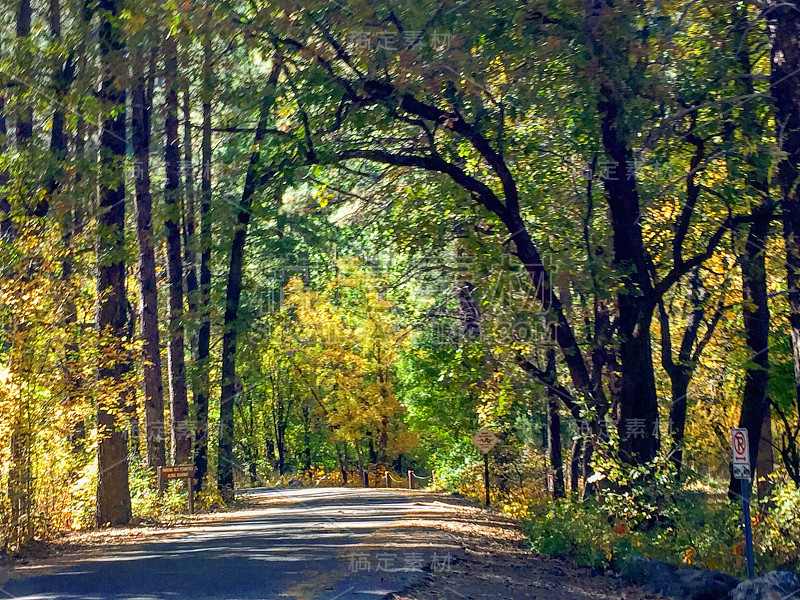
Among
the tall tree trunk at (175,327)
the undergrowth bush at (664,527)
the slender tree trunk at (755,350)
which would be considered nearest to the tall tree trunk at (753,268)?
the slender tree trunk at (755,350)

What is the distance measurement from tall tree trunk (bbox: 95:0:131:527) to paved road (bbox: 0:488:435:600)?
6.63 feet

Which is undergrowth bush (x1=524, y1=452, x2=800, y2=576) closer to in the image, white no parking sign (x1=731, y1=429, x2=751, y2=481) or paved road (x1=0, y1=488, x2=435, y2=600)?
white no parking sign (x1=731, y1=429, x2=751, y2=481)

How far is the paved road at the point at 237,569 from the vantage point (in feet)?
37.1

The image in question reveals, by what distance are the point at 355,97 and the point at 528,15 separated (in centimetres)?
311

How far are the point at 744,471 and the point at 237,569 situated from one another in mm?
6904

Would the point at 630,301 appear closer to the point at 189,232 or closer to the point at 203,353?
the point at 203,353

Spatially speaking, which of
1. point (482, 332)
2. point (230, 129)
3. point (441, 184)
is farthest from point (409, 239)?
point (230, 129)

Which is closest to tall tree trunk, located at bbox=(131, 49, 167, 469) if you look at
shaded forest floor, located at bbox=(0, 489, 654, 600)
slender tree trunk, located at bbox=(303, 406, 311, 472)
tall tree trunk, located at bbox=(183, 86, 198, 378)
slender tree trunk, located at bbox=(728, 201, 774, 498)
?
tall tree trunk, located at bbox=(183, 86, 198, 378)

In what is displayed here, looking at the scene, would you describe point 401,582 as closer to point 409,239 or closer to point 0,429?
point 0,429

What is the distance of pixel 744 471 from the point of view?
12.5 meters

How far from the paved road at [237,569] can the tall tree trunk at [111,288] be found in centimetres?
202

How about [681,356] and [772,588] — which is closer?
[772,588]

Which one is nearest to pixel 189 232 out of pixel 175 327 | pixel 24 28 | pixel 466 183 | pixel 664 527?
pixel 175 327

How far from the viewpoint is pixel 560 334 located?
18453 millimetres
